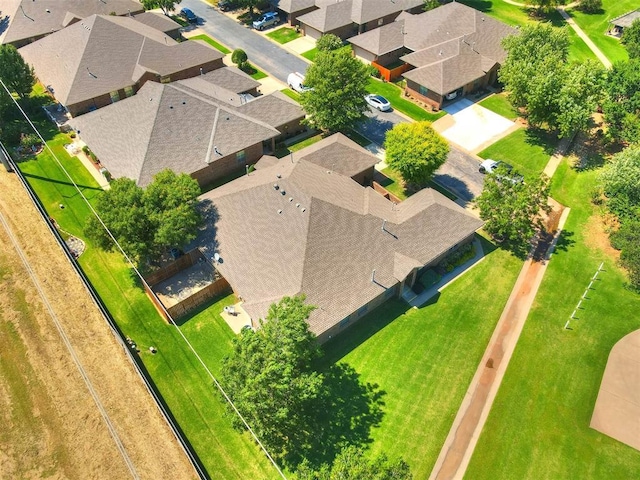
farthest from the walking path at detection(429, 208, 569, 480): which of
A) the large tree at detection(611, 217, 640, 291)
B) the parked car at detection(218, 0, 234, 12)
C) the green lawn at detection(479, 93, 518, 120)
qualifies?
the parked car at detection(218, 0, 234, 12)

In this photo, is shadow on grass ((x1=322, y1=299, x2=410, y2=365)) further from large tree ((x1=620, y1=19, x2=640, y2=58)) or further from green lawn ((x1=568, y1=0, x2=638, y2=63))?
green lawn ((x1=568, y1=0, x2=638, y2=63))

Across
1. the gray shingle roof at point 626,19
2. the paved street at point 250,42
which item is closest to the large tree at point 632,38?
the gray shingle roof at point 626,19

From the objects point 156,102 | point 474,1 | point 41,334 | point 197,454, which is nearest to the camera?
point 197,454

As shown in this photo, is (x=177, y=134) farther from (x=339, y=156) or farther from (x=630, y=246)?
(x=630, y=246)

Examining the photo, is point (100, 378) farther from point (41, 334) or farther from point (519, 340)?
point (519, 340)

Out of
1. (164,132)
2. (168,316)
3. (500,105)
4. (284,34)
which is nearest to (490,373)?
(168,316)

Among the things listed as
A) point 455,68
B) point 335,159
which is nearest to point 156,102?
point 335,159
